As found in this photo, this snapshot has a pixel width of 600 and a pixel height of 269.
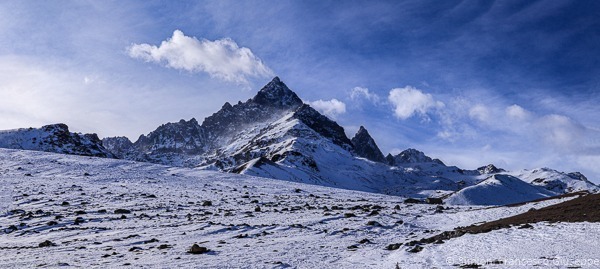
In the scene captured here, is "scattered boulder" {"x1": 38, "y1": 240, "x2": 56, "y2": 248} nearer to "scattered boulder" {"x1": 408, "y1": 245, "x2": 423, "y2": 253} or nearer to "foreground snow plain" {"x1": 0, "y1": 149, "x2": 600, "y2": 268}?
"foreground snow plain" {"x1": 0, "y1": 149, "x2": 600, "y2": 268}

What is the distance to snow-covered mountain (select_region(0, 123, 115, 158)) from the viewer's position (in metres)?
163

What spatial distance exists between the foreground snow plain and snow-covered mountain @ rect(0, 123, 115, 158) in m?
118

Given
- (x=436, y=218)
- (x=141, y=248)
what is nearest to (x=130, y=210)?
(x=141, y=248)

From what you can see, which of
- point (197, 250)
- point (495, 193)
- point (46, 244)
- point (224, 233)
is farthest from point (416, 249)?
point (495, 193)

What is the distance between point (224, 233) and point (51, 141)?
166743 mm

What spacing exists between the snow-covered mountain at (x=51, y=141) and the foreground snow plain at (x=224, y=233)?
387 feet

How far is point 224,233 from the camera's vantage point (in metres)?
28.5

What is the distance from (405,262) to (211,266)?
8677 millimetres

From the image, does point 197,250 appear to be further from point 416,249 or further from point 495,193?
point 495,193

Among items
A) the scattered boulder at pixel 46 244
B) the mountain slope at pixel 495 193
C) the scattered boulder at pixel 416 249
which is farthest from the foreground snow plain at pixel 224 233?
the mountain slope at pixel 495 193

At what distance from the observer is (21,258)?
67.6ft

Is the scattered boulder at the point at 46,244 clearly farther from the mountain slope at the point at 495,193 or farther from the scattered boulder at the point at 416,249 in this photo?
the mountain slope at the point at 495,193

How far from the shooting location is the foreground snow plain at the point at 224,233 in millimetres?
18938

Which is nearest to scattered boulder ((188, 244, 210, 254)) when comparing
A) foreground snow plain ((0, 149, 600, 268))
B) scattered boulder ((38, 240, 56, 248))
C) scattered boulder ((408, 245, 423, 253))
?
foreground snow plain ((0, 149, 600, 268))
